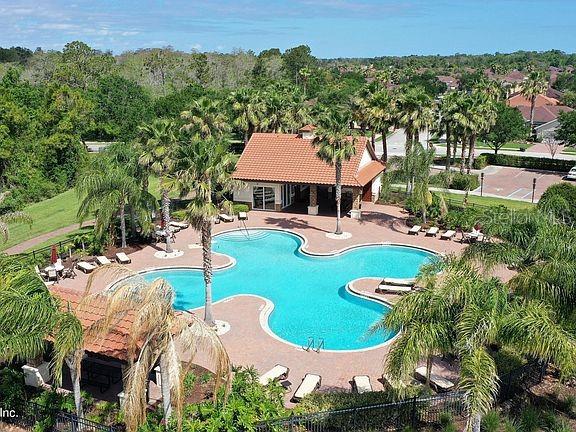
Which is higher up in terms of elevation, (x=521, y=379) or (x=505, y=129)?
(x=505, y=129)

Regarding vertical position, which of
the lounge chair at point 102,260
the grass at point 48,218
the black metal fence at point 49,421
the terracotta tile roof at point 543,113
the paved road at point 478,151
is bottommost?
the black metal fence at point 49,421

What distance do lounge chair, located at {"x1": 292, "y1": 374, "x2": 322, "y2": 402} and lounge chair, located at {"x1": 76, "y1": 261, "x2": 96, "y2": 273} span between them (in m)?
15.2

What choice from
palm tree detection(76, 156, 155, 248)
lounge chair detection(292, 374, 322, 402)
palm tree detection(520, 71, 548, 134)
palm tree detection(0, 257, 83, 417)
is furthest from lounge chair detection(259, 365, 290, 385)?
palm tree detection(520, 71, 548, 134)

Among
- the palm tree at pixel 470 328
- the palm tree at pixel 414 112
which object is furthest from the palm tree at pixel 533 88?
the palm tree at pixel 470 328

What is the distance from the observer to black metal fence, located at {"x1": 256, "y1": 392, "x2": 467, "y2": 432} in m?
14.8

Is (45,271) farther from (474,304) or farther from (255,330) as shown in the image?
(474,304)

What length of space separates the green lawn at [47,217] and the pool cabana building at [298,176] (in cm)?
1238

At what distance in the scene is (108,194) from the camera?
29531 millimetres

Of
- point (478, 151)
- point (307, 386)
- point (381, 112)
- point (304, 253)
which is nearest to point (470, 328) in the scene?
point (307, 386)

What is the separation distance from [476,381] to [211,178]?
41.2 ft

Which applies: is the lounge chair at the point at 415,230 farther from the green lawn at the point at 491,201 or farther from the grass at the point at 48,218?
the grass at the point at 48,218

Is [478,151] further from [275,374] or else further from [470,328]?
[470,328]

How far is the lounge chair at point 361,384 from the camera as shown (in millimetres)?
17469

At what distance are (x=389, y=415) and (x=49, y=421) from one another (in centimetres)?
952
